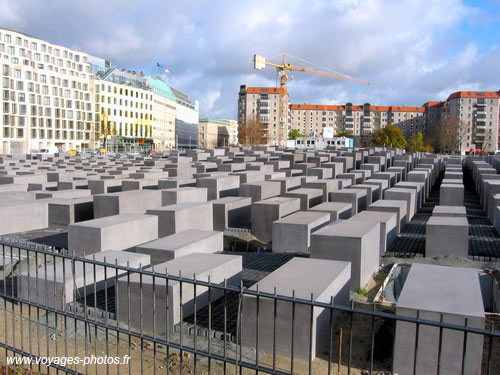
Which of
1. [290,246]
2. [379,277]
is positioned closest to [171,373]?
[379,277]

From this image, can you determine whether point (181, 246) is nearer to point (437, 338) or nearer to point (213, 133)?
point (437, 338)

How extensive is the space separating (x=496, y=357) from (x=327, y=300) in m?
2.15

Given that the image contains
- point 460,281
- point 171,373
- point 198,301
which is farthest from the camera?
point 198,301

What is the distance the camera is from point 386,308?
26.3 feet

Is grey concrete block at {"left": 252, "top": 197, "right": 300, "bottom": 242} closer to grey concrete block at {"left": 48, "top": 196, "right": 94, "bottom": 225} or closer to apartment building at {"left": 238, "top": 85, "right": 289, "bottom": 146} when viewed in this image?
grey concrete block at {"left": 48, "top": 196, "right": 94, "bottom": 225}

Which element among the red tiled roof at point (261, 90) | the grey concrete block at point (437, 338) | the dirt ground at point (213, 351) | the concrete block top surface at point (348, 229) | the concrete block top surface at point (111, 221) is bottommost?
the dirt ground at point (213, 351)

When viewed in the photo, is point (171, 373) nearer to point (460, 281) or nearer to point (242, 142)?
point (460, 281)

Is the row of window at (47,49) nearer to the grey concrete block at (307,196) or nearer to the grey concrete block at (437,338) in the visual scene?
the grey concrete block at (307,196)

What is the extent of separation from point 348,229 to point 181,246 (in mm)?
3423

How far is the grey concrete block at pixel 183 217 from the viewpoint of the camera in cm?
1340

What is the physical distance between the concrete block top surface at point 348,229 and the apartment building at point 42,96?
6670 cm

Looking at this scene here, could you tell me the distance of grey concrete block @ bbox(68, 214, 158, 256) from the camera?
37.0 feet

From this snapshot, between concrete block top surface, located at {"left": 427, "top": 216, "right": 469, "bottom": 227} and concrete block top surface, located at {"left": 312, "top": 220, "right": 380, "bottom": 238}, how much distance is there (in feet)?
5.91

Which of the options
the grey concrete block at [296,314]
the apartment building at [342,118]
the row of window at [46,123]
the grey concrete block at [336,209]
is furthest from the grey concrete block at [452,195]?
the apartment building at [342,118]
